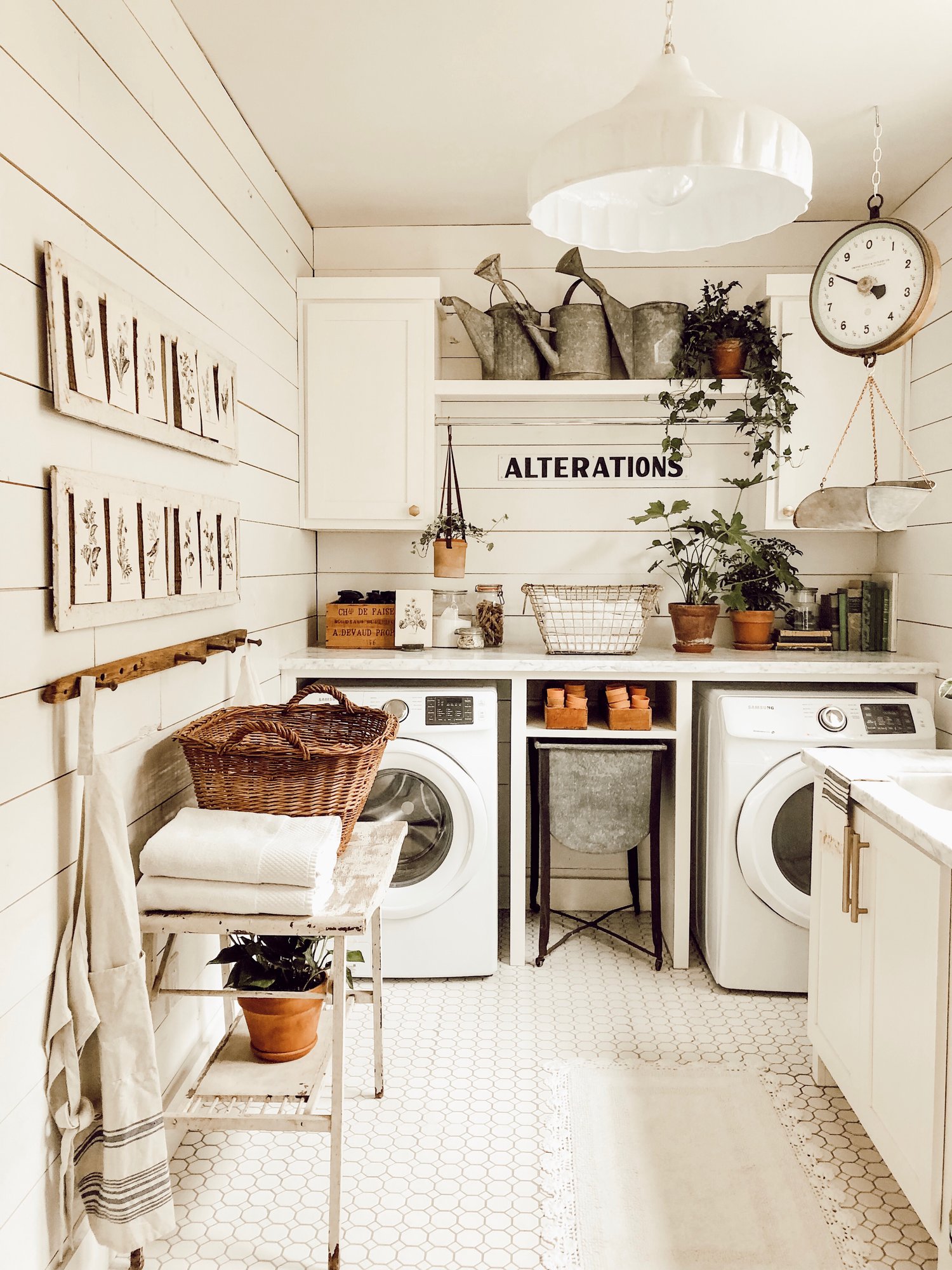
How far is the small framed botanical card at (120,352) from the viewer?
5.49 feet

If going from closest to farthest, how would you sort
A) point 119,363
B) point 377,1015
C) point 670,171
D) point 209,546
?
point 670,171
point 119,363
point 209,546
point 377,1015

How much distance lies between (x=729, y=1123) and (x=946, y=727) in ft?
4.55

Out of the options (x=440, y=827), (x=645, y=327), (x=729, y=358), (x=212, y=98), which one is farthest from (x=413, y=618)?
(x=212, y=98)

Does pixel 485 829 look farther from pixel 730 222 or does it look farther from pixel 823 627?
pixel 730 222

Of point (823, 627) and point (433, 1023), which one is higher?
point (823, 627)

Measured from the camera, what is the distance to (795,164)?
1.36m

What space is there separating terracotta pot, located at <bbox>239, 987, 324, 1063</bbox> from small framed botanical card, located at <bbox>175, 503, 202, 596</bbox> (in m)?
0.91

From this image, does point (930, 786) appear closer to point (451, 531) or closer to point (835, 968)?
point (835, 968)

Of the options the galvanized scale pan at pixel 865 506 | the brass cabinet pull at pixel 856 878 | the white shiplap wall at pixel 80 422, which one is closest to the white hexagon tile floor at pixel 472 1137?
the white shiplap wall at pixel 80 422

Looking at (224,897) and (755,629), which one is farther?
(755,629)

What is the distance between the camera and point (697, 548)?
344cm

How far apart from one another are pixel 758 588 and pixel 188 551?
2092mm

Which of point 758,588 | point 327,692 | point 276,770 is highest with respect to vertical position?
point 758,588

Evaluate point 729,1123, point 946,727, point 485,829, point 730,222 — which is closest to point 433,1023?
point 485,829
